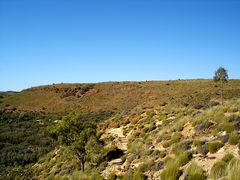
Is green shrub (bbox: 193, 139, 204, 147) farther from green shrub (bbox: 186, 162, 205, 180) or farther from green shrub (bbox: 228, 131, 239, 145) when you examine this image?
green shrub (bbox: 186, 162, 205, 180)

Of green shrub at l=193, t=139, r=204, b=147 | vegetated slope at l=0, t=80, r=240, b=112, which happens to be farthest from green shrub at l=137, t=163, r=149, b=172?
vegetated slope at l=0, t=80, r=240, b=112

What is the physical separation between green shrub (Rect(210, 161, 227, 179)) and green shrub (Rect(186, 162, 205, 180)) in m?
0.41

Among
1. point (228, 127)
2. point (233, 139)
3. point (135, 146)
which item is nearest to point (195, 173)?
point (233, 139)

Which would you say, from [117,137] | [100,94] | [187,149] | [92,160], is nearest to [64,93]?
[100,94]

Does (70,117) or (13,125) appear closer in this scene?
(70,117)

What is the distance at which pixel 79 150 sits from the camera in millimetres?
19672

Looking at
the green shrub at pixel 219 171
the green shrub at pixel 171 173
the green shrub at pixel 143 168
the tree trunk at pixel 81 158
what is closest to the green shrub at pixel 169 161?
the green shrub at pixel 171 173

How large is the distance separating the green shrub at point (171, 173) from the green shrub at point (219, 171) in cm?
160

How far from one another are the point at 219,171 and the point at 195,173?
0.88 m

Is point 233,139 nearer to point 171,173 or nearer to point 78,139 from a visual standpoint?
point 171,173

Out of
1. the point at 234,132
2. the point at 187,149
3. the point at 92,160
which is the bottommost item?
the point at 92,160

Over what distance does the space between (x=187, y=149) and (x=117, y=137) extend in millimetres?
13097

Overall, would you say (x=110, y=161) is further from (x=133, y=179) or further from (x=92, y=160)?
(x=133, y=179)

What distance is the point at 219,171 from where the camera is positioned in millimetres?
8867
